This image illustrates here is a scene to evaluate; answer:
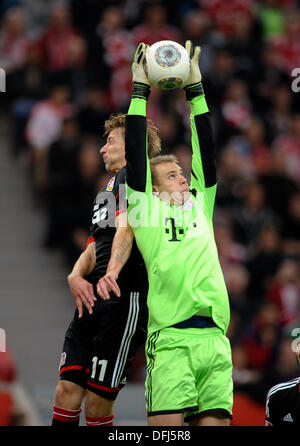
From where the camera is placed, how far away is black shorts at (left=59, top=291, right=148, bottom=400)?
639cm

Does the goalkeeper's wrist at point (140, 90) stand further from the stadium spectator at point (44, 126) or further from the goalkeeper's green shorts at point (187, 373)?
the stadium spectator at point (44, 126)

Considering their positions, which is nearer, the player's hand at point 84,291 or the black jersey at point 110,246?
the player's hand at point 84,291

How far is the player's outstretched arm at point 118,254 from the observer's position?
19.0ft

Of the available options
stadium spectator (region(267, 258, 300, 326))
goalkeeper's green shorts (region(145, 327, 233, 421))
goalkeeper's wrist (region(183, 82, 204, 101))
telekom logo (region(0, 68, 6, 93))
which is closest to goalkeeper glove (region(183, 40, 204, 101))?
goalkeeper's wrist (region(183, 82, 204, 101))

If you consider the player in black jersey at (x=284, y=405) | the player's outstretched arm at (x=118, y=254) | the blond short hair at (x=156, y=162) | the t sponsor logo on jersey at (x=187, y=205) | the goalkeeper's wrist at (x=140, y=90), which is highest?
the goalkeeper's wrist at (x=140, y=90)

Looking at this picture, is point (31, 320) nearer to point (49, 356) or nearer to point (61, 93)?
point (49, 356)

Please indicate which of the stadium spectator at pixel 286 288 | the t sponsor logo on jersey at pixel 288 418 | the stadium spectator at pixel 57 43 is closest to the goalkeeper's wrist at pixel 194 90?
the t sponsor logo on jersey at pixel 288 418

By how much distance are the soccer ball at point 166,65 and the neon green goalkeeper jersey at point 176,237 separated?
0.54 ft

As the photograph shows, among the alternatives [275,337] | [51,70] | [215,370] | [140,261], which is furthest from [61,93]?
[215,370]

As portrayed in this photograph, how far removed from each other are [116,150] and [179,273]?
3.85 feet

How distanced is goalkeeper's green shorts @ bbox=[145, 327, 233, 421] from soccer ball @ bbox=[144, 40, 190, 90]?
1.45m

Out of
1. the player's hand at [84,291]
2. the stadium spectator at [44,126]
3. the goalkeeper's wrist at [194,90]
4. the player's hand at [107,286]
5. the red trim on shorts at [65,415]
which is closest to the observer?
the player's hand at [107,286]

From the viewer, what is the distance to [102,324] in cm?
641

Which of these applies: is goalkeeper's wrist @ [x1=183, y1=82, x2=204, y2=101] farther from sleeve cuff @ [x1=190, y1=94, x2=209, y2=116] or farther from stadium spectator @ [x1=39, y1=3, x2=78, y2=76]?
stadium spectator @ [x1=39, y1=3, x2=78, y2=76]
